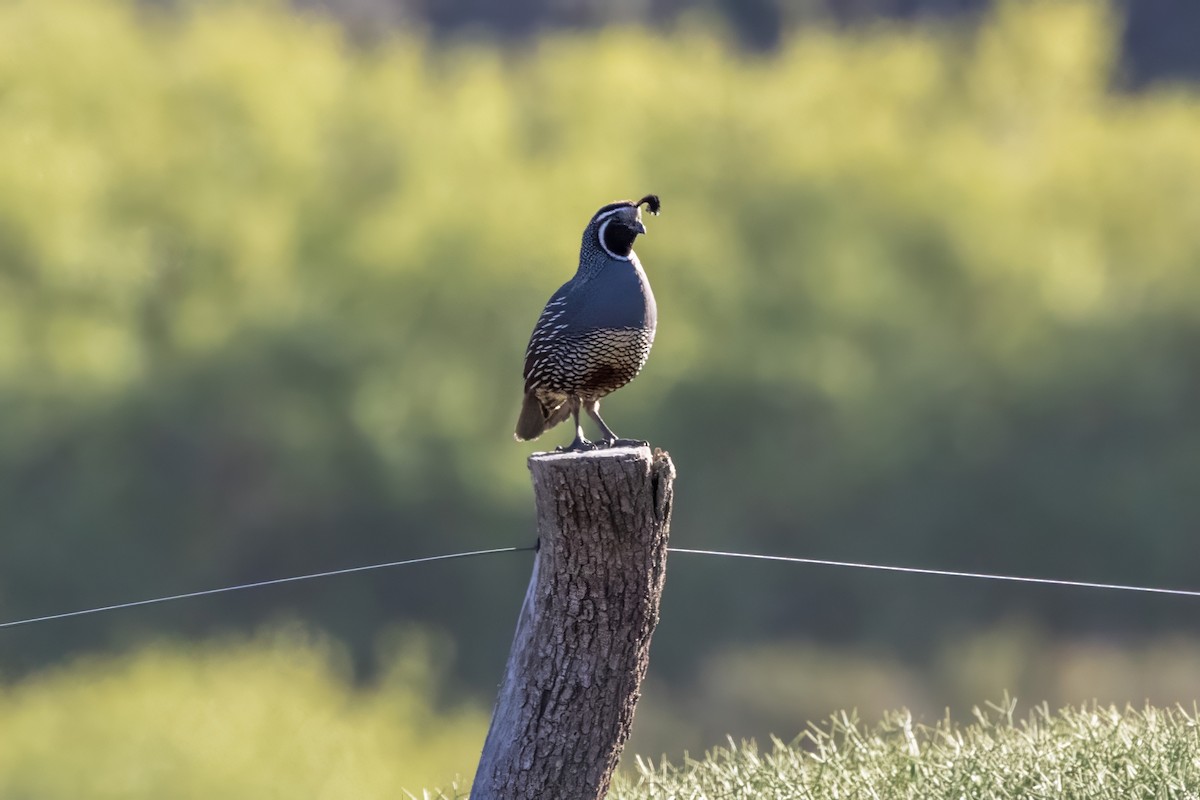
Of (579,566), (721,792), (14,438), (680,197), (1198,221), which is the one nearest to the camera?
(579,566)

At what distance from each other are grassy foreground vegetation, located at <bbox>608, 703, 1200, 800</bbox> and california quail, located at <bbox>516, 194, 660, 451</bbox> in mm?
844

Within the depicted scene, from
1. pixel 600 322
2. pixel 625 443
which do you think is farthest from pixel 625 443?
pixel 600 322

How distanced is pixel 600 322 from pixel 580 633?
547 millimetres

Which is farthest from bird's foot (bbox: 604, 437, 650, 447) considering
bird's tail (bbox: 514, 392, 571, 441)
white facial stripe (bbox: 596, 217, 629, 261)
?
white facial stripe (bbox: 596, 217, 629, 261)

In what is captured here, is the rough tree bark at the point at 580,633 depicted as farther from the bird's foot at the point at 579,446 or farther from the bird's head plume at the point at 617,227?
the bird's head plume at the point at 617,227

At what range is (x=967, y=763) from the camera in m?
2.89

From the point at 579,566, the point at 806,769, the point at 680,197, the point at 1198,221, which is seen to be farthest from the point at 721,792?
the point at 1198,221

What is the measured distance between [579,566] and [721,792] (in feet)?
2.72

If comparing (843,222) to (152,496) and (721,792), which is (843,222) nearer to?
(152,496)

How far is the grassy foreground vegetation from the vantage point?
274 cm

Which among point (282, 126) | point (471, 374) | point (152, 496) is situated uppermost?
point (282, 126)

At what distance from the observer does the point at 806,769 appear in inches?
120

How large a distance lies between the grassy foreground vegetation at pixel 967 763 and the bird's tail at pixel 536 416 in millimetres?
794

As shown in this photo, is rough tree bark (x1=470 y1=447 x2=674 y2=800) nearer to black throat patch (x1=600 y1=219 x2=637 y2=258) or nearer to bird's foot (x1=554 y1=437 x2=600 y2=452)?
bird's foot (x1=554 y1=437 x2=600 y2=452)
